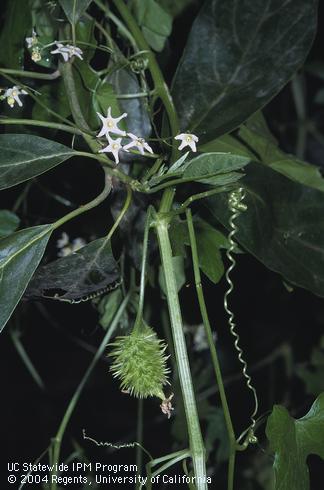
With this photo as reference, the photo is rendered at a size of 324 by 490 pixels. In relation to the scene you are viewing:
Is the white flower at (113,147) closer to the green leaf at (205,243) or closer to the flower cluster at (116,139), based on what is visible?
the flower cluster at (116,139)

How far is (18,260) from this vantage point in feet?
2.23

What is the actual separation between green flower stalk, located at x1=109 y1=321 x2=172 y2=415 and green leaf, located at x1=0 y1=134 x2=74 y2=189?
201 millimetres

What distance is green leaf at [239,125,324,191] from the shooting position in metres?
0.97

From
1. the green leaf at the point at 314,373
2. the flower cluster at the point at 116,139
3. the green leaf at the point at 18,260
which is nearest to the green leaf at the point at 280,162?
the flower cluster at the point at 116,139

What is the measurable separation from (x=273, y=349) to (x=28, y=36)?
1126 mm

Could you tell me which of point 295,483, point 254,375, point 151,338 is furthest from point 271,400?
point 151,338

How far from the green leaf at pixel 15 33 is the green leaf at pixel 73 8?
0.11m

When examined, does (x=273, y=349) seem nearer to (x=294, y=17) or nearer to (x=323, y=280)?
(x=323, y=280)

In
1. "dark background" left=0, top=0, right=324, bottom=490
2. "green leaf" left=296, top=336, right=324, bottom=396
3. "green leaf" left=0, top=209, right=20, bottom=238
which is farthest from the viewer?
"green leaf" left=296, top=336, right=324, bottom=396

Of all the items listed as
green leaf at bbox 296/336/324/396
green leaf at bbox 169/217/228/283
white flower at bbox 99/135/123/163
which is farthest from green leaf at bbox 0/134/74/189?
green leaf at bbox 296/336/324/396

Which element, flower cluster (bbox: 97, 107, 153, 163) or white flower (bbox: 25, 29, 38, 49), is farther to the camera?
white flower (bbox: 25, 29, 38, 49)

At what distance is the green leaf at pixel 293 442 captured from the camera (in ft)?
2.24

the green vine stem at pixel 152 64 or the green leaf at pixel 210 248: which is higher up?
the green vine stem at pixel 152 64

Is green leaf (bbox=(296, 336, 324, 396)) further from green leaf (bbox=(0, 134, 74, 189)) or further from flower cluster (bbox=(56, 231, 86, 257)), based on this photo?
green leaf (bbox=(0, 134, 74, 189))
